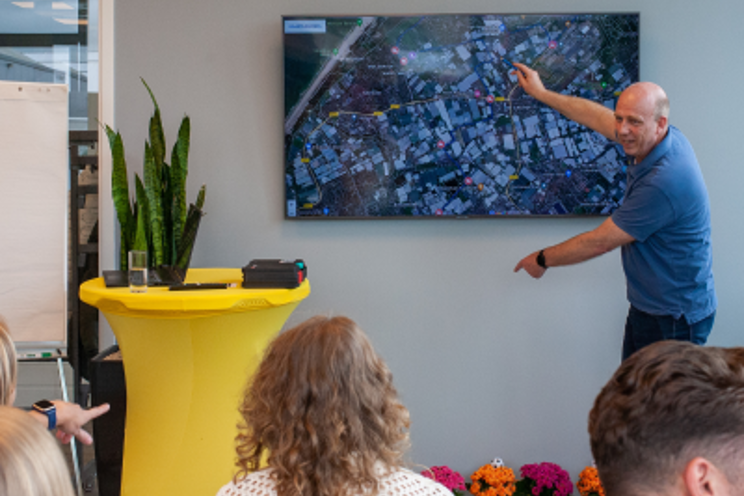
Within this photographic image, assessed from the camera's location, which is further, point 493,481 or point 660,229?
point 493,481

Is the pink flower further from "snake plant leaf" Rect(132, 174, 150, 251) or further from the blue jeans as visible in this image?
"snake plant leaf" Rect(132, 174, 150, 251)

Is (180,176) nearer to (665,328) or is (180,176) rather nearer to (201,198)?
(201,198)

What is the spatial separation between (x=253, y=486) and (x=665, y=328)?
1667 millimetres

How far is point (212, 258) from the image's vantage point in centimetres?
279

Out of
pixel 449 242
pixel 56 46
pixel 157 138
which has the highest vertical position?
pixel 56 46

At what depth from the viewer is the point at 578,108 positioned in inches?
98.8

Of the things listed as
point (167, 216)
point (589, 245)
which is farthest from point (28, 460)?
point (589, 245)

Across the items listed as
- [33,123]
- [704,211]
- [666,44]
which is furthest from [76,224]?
[666,44]

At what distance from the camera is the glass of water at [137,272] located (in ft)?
6.73

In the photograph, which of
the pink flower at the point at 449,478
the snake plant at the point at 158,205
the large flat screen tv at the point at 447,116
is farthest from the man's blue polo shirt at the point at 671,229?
the snake plant at the point at 158,205

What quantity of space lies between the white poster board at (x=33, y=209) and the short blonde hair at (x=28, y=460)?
1960mm

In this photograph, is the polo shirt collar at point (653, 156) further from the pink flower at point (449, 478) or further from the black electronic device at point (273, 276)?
the pink flower at point (449, 478)

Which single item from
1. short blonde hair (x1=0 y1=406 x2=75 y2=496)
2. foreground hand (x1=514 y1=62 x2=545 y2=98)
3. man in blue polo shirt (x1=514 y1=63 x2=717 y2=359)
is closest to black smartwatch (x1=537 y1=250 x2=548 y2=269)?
man in blue polo shirt (x1=514 y1=63 x2=717 y2=359)

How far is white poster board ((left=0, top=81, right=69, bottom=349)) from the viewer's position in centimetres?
253
